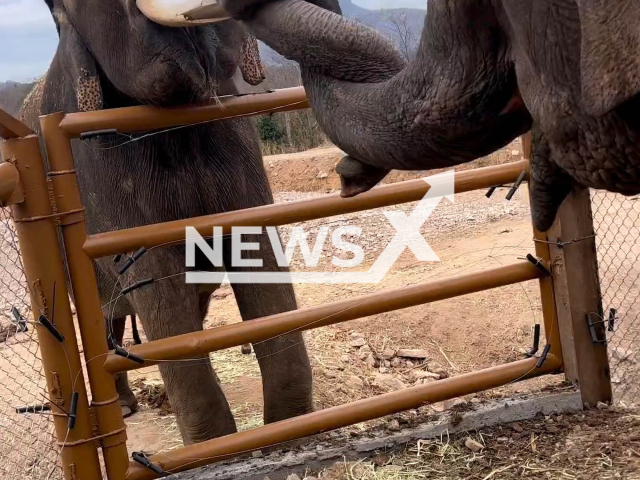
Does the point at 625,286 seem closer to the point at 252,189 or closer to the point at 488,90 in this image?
the point at 252,189

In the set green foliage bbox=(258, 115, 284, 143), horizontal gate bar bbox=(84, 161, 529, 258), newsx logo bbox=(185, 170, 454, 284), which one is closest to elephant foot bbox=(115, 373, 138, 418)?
newsx logo bbox=(185, 170, 454, 284)

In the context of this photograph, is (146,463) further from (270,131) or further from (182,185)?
(270,131)

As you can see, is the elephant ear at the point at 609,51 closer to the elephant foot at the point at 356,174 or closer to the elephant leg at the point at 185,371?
the elephant foot at the point at 356,174

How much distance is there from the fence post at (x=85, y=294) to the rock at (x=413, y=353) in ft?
9.20

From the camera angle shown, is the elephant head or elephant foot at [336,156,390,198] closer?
elephant foot at [336,156,390,198]

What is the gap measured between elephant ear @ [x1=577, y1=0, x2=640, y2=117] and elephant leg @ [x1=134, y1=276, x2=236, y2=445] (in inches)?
92.0

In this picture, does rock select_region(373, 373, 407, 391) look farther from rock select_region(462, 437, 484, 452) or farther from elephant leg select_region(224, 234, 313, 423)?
rock select_region(462, 437, 484, 452)

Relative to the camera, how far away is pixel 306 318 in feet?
8.83

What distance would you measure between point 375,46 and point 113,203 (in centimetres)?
209

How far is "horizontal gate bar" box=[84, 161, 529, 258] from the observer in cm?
254

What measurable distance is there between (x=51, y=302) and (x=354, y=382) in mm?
2549

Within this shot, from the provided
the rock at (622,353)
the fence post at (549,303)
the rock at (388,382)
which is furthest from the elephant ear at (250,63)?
the rock at (622,353)

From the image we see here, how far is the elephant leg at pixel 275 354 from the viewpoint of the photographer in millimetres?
3266

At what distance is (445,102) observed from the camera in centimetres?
138
